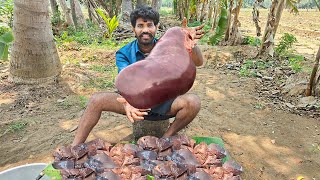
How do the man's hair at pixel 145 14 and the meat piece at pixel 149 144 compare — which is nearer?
the meat piece at pixel 149 144

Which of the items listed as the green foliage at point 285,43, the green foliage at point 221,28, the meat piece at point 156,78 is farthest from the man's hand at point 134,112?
the green foliage at point 221,28

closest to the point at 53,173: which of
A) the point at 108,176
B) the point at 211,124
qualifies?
the point at 108,176

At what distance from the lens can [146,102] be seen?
165 centimetres

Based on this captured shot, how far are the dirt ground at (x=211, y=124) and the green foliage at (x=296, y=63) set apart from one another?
0.39 m

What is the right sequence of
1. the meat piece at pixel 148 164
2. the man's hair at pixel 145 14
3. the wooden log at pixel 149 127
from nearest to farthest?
the meat piece at pixel 148 164, the man's hair at pixel 145 14, the wooden log at pixel 149 127

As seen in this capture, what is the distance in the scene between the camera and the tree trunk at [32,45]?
13.0ft

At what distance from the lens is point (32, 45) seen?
13.2ft

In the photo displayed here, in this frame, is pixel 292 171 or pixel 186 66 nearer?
pixel 186 66

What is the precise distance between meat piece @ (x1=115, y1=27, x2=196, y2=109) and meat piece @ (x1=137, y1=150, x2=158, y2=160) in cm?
23

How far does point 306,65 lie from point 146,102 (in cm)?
437

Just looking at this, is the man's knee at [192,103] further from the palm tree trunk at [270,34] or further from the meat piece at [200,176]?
the palm tree trunk at [270,34]

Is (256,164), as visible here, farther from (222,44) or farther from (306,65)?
(222,44)

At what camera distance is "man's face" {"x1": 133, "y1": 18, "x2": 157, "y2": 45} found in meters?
2.41

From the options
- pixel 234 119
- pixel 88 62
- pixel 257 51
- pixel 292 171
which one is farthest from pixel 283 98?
pixel 88 62
